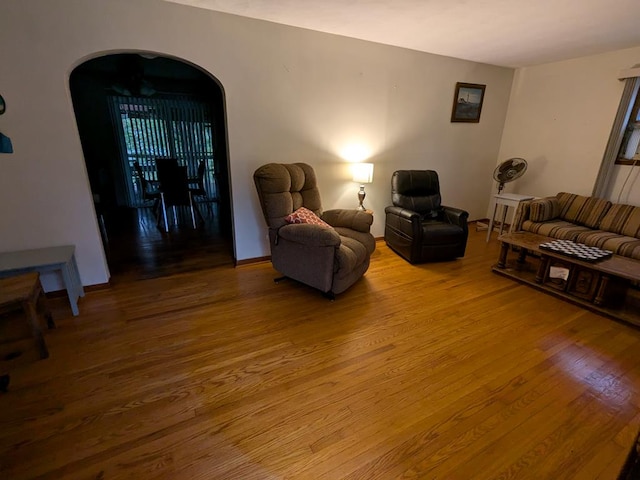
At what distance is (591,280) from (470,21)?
2.55 m

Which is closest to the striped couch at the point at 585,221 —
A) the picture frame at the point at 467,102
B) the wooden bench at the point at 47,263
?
the picture frame at the point at 467,102

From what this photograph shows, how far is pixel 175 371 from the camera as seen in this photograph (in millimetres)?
1809

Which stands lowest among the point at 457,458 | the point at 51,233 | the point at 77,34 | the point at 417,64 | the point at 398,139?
the point at 457,458

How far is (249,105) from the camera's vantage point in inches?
115

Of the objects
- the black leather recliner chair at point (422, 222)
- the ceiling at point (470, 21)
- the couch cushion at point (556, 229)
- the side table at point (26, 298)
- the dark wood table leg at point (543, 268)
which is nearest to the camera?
the side table at point (26, 298)

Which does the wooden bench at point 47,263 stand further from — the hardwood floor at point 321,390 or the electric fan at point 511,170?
the electric fan at point 511,170

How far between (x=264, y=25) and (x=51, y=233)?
2.65m

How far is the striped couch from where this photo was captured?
3027 millimetres

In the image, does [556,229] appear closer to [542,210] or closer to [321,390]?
[542,210]

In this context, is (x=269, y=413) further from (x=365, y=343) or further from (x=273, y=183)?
(x=273, y=183)

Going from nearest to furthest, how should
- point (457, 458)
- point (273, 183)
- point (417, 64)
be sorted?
point (457, 458)
point (273, 183)
point (417, 64)

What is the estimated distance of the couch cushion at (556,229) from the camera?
326 centimetres

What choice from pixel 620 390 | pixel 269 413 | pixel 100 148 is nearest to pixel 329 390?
pixel 269 413

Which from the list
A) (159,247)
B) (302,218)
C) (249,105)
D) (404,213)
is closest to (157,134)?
(159,247)
